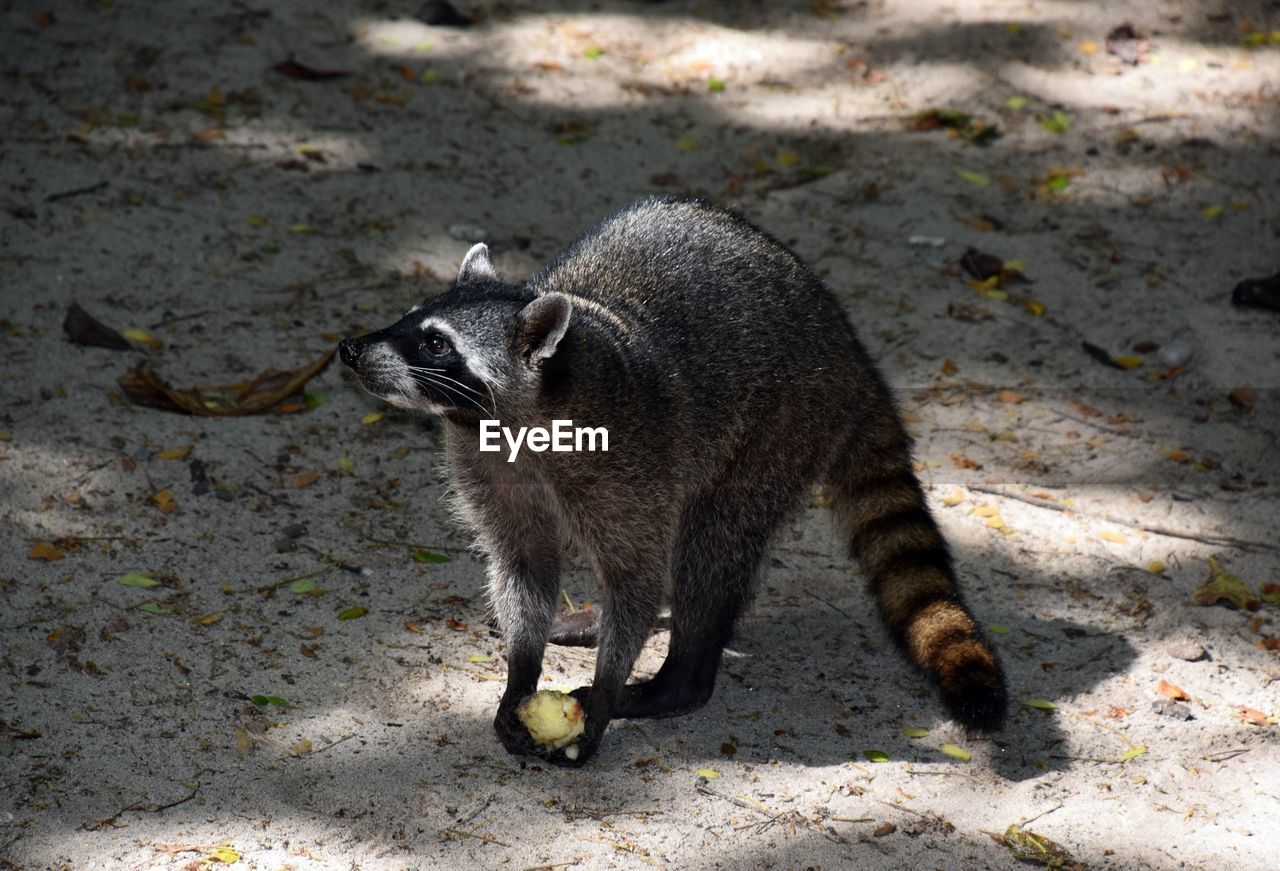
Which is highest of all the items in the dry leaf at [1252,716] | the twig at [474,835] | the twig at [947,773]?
the dry leaf at [1252,716]

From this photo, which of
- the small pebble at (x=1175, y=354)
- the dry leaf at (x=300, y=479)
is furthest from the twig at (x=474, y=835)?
the small pebble at (x=1175, y=354)

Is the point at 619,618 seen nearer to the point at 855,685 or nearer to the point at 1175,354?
the point at 855,685

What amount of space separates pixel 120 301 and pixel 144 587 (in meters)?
1.78

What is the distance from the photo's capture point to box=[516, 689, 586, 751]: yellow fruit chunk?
3.77 meters

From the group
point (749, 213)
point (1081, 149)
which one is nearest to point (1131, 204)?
point (1081, 149)

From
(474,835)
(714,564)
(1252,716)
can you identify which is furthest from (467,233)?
(1252,716)

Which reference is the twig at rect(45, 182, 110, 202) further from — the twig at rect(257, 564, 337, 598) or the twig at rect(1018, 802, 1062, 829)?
the twig at rect(1018, 802, 1062, 829)

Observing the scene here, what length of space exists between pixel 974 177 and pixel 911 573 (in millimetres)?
3375

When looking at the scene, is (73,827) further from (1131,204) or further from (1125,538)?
(1131,204)

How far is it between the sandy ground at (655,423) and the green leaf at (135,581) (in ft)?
0.10

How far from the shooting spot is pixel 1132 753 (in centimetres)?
394

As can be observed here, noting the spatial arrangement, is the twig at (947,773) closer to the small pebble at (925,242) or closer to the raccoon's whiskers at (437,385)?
the raccoon's whiskers at (437,385)

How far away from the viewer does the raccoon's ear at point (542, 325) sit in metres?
3.53

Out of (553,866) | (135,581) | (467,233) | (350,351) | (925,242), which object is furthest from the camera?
(925,242)
